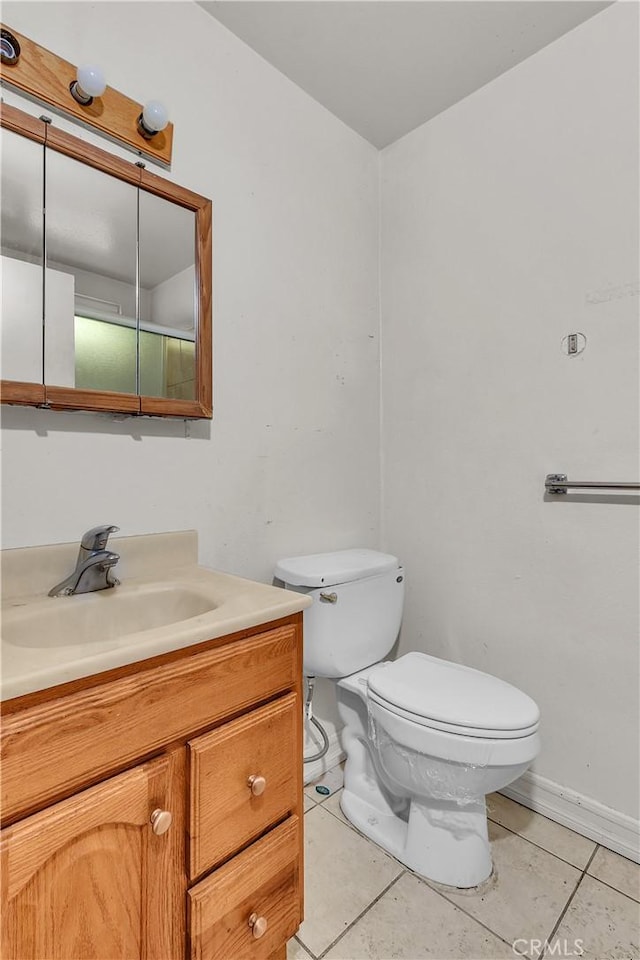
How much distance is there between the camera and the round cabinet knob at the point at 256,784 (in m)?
0.88

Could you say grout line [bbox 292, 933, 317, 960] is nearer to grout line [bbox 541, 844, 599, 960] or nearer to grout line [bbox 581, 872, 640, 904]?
grout line [bbox 541, 844, 599, 960]

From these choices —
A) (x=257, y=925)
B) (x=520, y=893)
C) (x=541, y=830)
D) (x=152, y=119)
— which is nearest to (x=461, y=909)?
(x=520, y=893)

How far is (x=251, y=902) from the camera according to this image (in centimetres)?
89

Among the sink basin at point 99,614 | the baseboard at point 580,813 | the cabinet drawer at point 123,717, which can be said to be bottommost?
the baseboard at point 580,813

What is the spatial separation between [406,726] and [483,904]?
463mm

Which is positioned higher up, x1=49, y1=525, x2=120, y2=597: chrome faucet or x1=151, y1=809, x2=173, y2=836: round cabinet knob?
x1=49, y1=525, x2=120, y2=597: chrome faucet

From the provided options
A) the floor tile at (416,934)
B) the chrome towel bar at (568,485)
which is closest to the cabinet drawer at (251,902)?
the floor tile at (416,934)

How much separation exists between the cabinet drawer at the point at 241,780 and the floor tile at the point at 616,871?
0.92 m

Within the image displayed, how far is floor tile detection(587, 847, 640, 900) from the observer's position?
1.22 meters

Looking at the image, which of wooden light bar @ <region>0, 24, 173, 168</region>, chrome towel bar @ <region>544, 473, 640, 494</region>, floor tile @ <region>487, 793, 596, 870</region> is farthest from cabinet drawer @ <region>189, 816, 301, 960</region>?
wooden light bar @ <region>0, 24, 173, 168</region>

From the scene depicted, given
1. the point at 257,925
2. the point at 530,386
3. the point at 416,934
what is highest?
the point at 530,386

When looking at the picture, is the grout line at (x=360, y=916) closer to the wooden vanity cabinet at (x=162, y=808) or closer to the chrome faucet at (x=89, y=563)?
the wooden vanity cabinet at (x=162, y=808)

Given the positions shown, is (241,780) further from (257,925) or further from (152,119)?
(152,119)

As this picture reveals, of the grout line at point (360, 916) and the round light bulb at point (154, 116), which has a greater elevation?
the round light bulb at point (154, 116)
